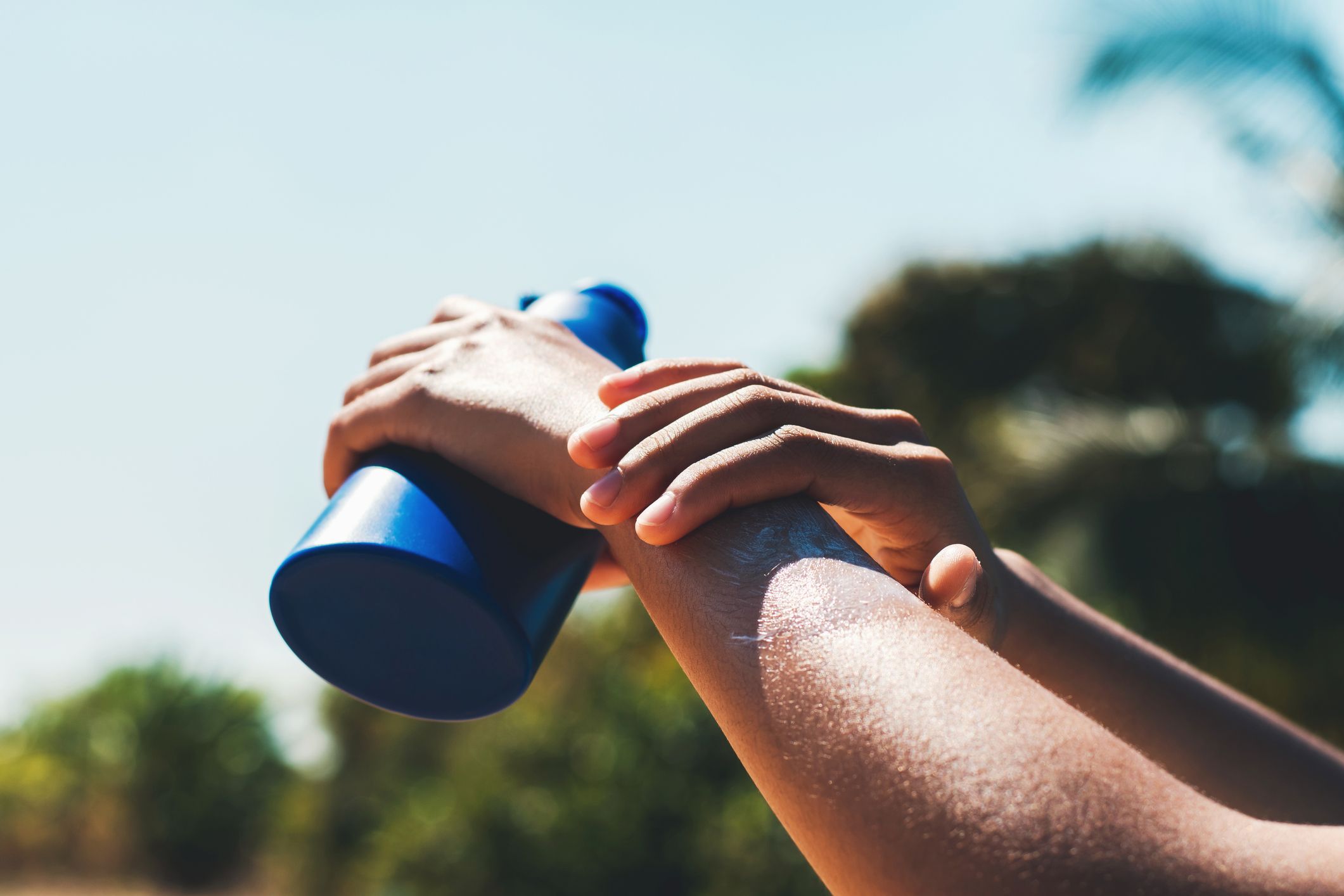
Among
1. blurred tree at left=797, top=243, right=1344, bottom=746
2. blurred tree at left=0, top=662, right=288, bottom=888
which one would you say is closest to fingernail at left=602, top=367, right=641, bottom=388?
blurred tree at left=797, top=243, right=1344, bottom=746

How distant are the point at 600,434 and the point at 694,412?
0.10 m

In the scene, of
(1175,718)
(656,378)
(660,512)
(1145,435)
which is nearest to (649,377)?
(656,378)

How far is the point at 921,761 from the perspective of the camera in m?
0.71

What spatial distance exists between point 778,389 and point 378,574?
1.66 feet

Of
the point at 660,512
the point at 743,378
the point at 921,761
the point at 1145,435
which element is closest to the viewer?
the point at 921,761

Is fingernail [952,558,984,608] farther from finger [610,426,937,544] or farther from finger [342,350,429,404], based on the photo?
finger [342,350,429,404]

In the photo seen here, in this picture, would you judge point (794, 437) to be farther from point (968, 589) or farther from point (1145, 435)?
point (1145, 435)

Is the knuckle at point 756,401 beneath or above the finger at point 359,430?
above

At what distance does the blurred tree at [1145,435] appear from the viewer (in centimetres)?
842

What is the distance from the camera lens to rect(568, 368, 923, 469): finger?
1000mm

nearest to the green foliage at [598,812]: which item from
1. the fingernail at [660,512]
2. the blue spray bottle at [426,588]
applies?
the blue spray bottle at [426,588]

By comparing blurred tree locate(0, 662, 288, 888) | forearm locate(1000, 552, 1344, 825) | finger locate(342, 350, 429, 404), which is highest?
finger locate(342, 350, 429, 404)

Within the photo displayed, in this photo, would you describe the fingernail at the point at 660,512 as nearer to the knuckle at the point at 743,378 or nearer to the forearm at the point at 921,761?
the forearm at the point at 921,761

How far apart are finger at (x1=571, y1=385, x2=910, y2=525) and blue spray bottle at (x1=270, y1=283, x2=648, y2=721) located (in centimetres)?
20
